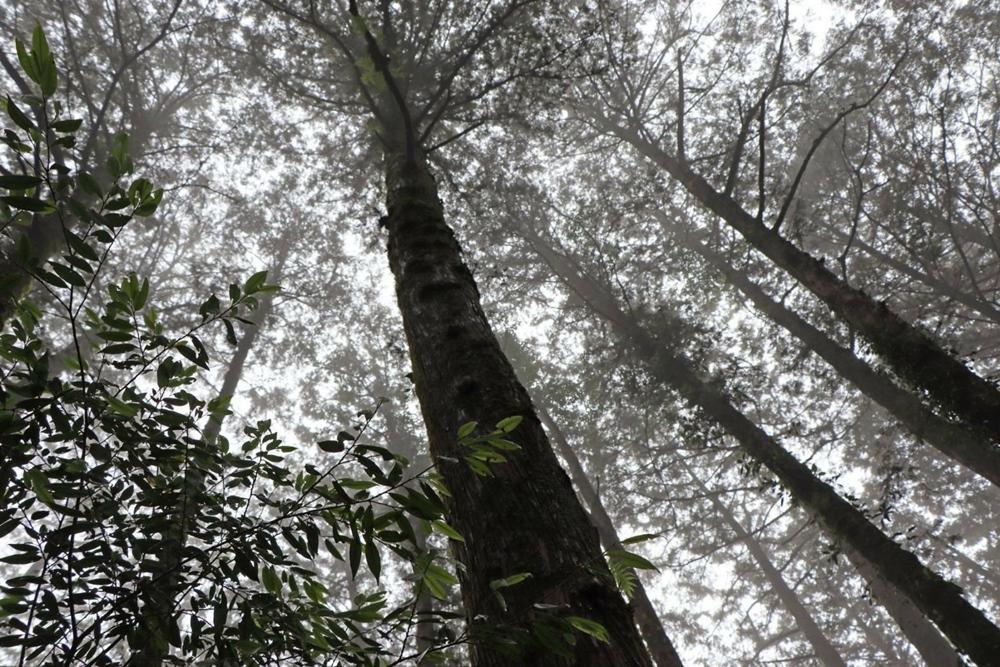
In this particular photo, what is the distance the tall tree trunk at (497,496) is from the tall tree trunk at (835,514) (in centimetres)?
567

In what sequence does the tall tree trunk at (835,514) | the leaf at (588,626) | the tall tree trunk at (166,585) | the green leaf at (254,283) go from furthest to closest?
the tall tree trunk at (835,514), the green leaf at (254,283), the tall tree trunk at (166,585), the leaf at (588,626)

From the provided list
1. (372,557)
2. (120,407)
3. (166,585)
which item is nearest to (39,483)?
(120,407)

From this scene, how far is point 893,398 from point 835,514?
2.61m

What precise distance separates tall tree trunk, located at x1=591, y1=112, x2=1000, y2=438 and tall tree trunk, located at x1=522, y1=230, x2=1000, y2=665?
1.63 m

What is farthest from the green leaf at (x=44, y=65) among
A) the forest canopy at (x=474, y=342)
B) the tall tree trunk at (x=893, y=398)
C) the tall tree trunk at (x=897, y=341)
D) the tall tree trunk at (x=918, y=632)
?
the tall tree trunk at (x=918, y=632)

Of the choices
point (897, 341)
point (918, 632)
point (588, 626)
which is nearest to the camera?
point (588, 626)

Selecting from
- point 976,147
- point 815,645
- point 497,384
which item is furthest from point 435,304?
point 815,645

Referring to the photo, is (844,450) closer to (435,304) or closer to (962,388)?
(962,388)

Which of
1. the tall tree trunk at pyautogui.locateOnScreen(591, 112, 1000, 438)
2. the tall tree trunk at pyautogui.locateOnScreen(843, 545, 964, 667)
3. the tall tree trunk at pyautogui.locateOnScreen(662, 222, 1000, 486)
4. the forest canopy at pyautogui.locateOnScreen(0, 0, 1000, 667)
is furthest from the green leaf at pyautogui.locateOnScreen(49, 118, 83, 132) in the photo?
the tall tree trunk at pyautogui.locateOnScreen(843, 545, 964, 667)

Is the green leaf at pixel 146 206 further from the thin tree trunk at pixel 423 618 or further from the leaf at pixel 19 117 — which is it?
the thin tree trunk at pixel 423 618

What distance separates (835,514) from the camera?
652cm

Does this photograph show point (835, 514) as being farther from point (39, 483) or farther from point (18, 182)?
point (18, 182)

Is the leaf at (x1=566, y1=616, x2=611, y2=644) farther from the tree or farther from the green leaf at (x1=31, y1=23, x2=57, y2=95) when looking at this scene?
the green leaf at (x1=31, y1=23, x2=57, y2=95)

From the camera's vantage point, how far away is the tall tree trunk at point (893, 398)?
6.17m
